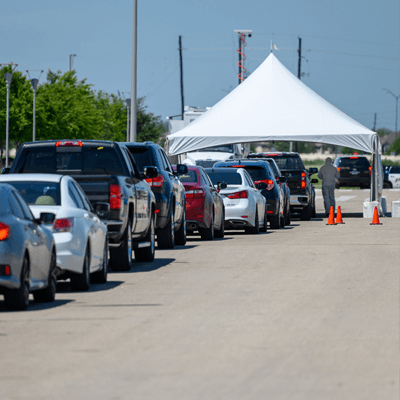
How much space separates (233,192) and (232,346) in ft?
52.7

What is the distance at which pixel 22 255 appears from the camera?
10.3m

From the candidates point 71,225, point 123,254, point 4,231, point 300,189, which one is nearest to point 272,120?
point 300,189

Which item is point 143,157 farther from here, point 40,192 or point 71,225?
point 71,225

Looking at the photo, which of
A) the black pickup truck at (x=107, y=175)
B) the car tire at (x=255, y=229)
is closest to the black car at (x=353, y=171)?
the car tire at (x=255, y=229)

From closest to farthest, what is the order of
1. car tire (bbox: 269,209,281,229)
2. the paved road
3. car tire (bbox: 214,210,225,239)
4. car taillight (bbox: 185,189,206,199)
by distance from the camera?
the paved road, car taillight (bbox: 185,189,206,199), car tire (bbox: 214,210,225,239), car tire (bbox: 269,209,281,229)

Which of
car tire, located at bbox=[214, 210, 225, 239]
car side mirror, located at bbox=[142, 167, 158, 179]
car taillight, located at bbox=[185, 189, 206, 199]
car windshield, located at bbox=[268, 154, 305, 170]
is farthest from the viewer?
car windshield, located at bbox=[268, 154, 305, 170]

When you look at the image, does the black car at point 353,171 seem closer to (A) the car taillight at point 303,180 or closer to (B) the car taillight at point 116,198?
(A) the car taillight at point 303,180

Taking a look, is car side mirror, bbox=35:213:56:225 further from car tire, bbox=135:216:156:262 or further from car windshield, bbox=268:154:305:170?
car windshield, bbox=268:154:305:170

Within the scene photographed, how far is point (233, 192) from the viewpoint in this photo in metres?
24.2

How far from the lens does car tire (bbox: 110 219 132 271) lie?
14.9m

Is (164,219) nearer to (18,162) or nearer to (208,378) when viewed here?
(18,162)

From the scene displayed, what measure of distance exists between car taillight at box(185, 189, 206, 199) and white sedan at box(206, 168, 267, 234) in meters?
2.03

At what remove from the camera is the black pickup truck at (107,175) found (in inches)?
572

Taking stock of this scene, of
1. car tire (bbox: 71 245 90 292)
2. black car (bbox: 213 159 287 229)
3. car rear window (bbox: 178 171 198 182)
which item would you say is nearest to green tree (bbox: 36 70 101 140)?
black car (bbox: 213 159 287 229)
